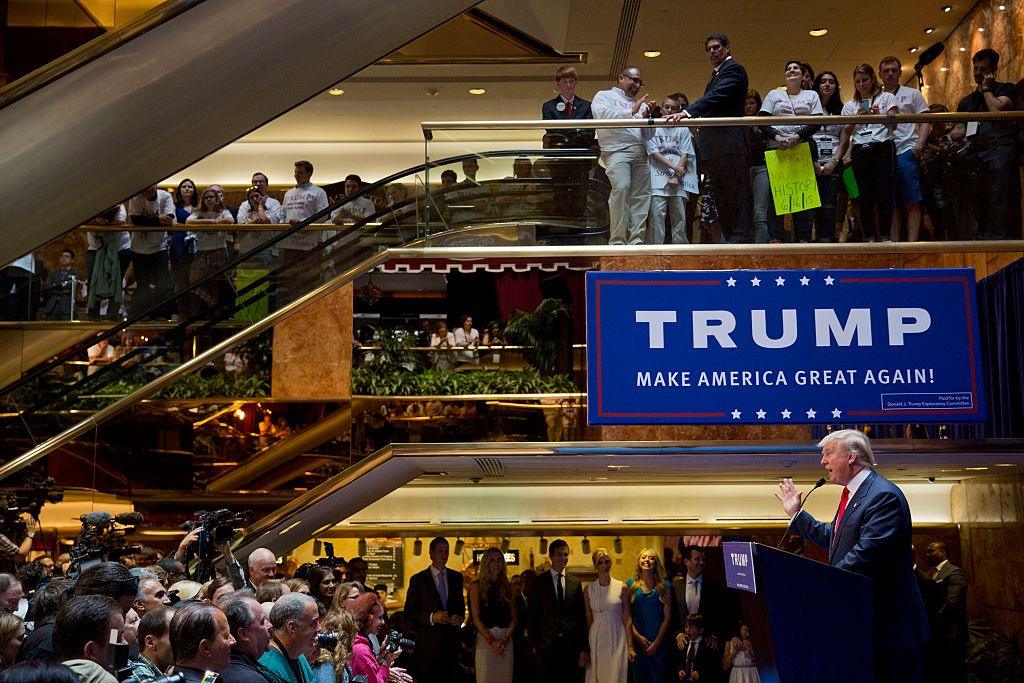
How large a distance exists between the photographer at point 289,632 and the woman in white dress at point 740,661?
22.6ft

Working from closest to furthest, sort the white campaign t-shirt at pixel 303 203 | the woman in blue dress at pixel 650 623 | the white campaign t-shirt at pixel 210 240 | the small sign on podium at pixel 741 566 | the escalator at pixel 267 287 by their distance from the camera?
the small sign on podium at pixel 741 566 < the escalator at pixel 267 287 < the white campaign t-shirt at pixel 210 240 < the woman in blue dress at pixel 650 623 < the white campaign t-shirt at pixel 303 203

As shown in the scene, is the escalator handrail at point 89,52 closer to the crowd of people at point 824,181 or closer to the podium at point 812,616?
the podium at point 812,616

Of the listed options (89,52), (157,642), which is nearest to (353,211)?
(157,642)

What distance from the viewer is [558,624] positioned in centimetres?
1064

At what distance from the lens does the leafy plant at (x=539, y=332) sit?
8812mm

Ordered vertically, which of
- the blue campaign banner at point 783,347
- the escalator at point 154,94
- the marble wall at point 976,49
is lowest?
the escalator at point 154,94

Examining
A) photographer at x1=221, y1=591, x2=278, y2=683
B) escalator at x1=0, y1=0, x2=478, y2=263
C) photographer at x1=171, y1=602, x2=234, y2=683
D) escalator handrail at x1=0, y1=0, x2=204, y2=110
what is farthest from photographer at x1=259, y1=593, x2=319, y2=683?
escalator handrail at x1=0, y1=0, x2=204, y2=110

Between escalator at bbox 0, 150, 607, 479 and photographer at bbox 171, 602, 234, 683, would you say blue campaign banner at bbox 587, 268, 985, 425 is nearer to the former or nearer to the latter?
escalator at bbox 0, 150, 607, 479

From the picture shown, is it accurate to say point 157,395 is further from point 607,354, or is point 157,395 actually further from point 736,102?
point 736,102

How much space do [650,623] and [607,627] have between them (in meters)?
0.44

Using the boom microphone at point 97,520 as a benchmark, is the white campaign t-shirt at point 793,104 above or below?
above

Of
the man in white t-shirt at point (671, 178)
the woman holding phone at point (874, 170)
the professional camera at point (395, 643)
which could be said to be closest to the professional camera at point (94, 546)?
the professional camera at point (395, 643)

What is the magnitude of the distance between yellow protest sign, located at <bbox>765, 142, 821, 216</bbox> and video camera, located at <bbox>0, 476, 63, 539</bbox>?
622cm

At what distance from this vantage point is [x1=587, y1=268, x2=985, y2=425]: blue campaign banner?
826 centimetres
